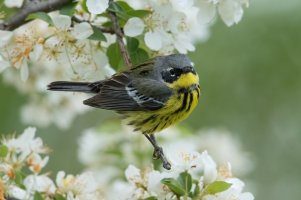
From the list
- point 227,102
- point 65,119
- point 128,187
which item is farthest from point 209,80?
point 128,187

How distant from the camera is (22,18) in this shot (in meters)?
4.13

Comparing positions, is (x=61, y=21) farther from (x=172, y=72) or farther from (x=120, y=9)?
(x=172, y=72)

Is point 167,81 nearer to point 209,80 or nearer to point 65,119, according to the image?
point 65,119

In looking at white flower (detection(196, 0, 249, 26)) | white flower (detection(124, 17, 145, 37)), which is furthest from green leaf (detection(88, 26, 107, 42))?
white flower (detection(196, 0, 249, 26))

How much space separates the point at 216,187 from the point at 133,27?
0.86m

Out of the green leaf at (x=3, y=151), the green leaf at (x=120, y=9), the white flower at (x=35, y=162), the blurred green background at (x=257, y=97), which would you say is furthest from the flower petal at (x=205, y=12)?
the blurred green background at (x=257, y=97)

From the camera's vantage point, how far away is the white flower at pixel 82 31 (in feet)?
13.2

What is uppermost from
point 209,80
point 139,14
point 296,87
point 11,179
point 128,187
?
point 296,87

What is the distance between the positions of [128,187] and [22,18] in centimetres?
90

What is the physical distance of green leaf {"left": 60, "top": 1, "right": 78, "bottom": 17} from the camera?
4.03 metres

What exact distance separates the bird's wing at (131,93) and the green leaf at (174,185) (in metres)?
0.93

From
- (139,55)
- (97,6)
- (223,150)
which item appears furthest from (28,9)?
(223,150)

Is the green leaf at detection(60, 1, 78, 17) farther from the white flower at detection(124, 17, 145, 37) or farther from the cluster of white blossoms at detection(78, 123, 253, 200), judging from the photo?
the cluster of white blossoms at detection(78, 123, 253, 200)

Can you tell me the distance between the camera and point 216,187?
362cm
